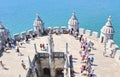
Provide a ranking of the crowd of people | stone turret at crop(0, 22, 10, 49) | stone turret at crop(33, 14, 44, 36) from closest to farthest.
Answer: the crowd of people
stone turret at crop(0, 22, 10, 49)
stone turret at crop(33, 14, 44, 36)

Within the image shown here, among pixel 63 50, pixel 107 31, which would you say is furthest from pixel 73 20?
pixel 107 31

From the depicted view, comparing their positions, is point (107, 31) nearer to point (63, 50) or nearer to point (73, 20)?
point (73, 20)

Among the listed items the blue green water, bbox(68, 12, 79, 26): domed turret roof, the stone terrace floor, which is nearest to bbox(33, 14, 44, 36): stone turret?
the stone terrace floor

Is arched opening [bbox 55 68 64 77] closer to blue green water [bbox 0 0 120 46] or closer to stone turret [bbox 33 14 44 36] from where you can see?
stone turret [bbox 33 14 44 36]

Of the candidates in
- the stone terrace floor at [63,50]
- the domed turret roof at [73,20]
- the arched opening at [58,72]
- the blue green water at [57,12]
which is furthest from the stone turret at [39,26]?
the blue green water at [57,12]

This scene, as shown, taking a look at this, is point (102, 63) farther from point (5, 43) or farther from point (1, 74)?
point (5, 43)

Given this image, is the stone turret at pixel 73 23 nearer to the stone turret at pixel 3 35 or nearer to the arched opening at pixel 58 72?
the arched opening at pixel 58 72

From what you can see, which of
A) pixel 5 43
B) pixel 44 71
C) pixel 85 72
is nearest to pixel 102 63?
pixel 85 72
